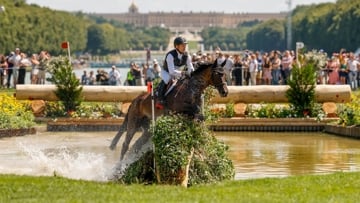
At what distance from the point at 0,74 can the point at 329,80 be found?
41.9 feet

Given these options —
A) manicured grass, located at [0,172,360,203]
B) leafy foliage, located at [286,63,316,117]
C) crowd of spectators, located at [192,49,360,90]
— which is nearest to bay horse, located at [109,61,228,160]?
manicured grass, located at [0,172,360,203]

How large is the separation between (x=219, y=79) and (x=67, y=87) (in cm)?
1438

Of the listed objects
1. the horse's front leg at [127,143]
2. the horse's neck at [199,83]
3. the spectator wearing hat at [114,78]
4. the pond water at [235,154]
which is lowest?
the pond water at [235,154]

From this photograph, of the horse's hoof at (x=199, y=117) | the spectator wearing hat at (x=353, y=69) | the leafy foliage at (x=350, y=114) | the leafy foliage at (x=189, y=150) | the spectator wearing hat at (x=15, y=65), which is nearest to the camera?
the leafy foliage at (x=189, y=150)

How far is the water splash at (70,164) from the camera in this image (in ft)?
61.0

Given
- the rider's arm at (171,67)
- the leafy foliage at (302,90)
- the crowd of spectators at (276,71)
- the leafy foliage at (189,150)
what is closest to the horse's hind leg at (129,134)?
the rider's arm at (171,67)

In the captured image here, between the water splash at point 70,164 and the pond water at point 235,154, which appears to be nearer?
the water splash at point 70,164

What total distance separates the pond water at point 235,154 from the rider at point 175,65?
5.08ft

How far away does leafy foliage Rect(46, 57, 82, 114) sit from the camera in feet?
106

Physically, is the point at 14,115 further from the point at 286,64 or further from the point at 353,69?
the point at 353,69

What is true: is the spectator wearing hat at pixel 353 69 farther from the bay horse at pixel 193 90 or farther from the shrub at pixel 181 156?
the shrub at pixel 181 156

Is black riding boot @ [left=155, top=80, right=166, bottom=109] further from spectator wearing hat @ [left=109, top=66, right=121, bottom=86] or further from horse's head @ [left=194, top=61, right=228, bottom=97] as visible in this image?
spectator wearing hat @ [left=109, top=66, right=121, bottom=86]

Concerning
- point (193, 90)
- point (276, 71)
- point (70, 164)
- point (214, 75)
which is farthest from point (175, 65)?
point (276, 71)

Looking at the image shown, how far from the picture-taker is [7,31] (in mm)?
115375
